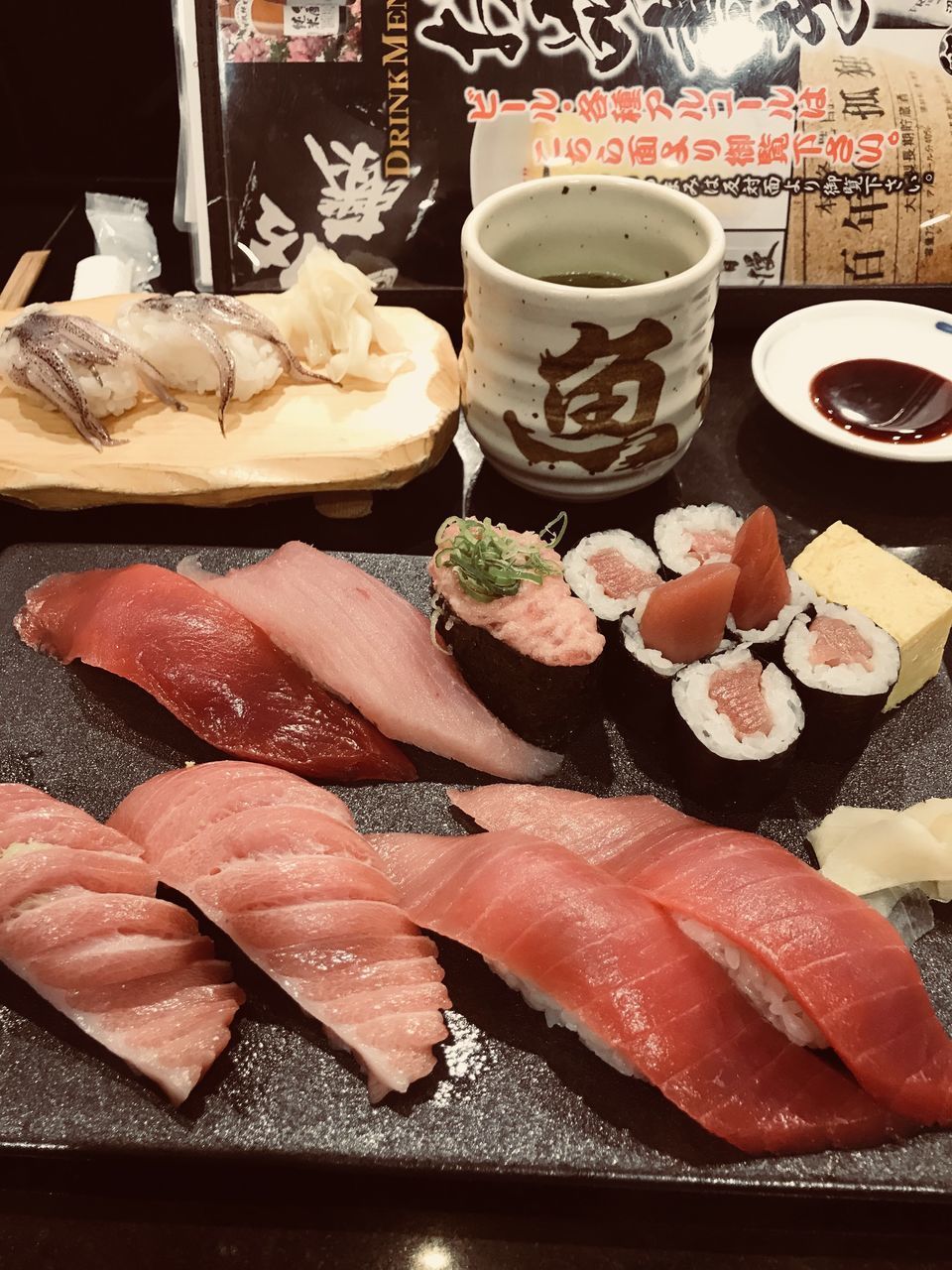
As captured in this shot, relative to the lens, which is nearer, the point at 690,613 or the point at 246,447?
the point at 690,613

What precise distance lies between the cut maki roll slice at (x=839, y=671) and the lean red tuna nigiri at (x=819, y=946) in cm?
32

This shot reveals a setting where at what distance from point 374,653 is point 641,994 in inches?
33.0

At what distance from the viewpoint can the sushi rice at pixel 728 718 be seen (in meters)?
1.71

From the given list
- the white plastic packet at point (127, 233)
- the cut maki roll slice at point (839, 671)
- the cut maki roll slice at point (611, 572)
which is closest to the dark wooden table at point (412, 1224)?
the cut maki roll slice at point (839, 671)

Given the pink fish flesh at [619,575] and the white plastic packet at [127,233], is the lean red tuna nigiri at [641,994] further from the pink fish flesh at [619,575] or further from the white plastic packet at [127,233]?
the white plastic packet at [127,233]

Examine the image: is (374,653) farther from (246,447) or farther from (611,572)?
(246,447)

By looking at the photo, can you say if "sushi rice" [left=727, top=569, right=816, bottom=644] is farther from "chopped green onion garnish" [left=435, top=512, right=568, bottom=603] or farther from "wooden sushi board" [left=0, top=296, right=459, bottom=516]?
"wooden sushi board" [left=0, top=296, right=459, bottom=516]

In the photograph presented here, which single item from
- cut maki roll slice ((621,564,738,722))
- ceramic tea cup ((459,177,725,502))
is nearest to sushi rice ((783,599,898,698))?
cut maki roll slice ((621,564,738,722))

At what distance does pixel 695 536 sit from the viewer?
2.05m

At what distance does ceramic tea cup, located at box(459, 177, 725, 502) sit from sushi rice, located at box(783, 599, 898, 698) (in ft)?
1.95

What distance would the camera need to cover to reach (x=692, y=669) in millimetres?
→ 1805

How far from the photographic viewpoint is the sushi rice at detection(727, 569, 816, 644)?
1.84m

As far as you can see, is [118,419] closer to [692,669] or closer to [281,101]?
[281,101]

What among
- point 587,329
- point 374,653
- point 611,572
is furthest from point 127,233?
point 611,572
